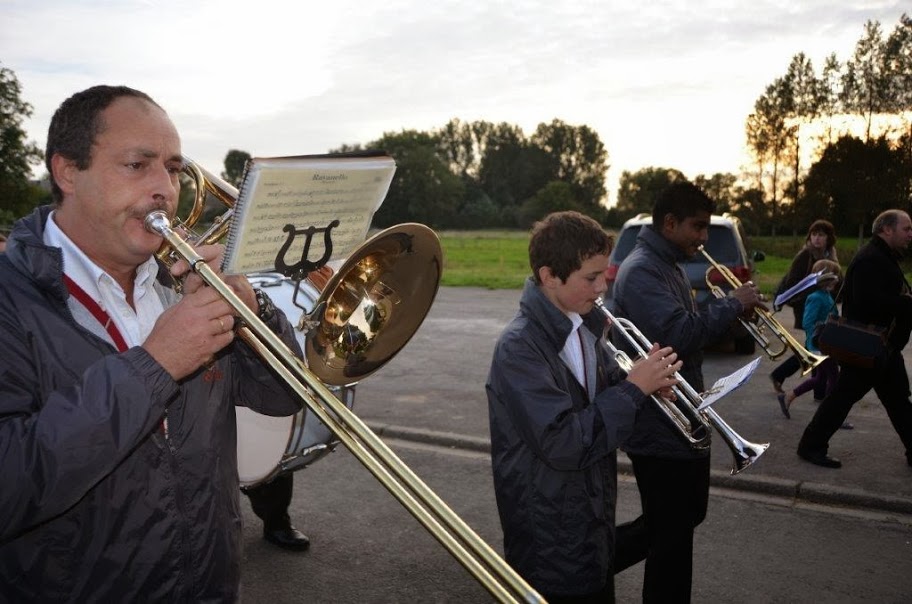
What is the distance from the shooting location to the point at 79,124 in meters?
1.79

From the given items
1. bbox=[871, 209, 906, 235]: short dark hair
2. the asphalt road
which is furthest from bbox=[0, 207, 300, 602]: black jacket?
bbox=[871, 209, 906, 235]: short dark hair

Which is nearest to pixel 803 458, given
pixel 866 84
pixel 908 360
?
pixel 908 360

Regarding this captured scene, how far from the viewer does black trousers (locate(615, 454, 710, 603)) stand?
10.2 feet

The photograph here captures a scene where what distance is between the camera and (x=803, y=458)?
5586mm

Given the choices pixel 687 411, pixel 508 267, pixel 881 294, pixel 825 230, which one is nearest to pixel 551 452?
pixel 687 411

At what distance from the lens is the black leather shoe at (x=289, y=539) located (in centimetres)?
439

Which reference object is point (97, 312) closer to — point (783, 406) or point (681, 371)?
point (681, 371)

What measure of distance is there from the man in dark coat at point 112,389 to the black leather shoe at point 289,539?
2.48 meters

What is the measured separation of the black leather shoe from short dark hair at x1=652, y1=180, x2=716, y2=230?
274 cm

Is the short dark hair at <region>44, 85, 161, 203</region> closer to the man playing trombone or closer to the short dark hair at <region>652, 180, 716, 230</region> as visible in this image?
the man playing trombone

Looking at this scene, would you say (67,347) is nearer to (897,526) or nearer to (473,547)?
(473,547)

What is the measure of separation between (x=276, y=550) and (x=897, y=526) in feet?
12.6

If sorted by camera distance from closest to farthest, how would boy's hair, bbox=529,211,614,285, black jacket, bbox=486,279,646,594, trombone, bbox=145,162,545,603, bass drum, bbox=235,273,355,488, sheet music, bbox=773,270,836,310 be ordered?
trombone, bbox=145,162,545,603 → black jacket, bbox=486,279,646,594 → boy's hair, bbox=529,211,614,285 → bass drum, bbox=235,273,355,488 → sheet music, bbox=773,270,836,310

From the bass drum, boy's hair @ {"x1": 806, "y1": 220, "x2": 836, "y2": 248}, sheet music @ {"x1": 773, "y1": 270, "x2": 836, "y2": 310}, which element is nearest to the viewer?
the bass drum
